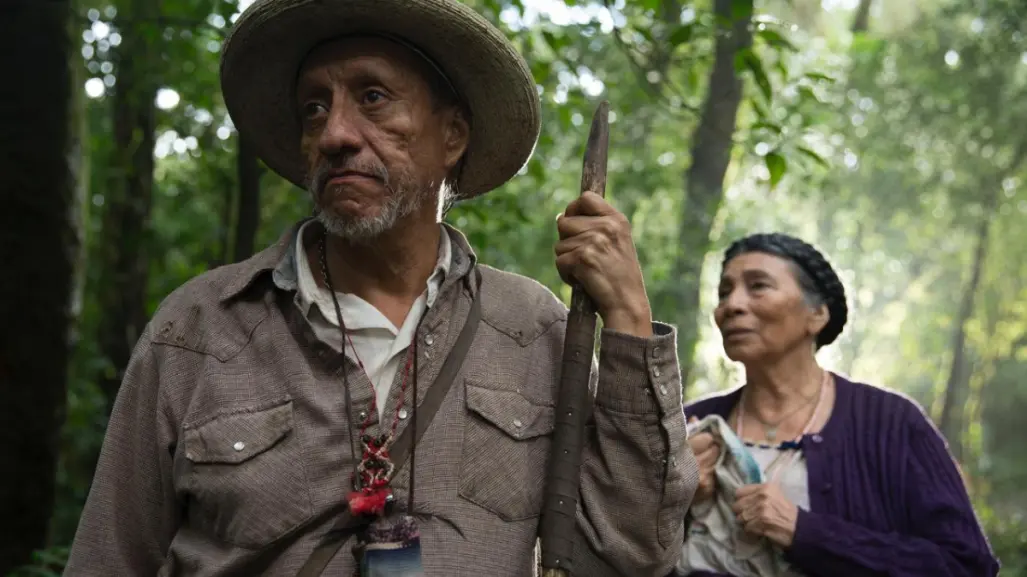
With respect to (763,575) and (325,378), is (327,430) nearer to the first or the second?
(325,378)

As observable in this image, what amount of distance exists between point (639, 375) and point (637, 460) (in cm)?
22

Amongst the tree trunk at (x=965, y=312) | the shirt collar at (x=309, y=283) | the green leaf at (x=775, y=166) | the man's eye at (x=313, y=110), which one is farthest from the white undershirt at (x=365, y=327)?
the tree trunk at (x=965, y=312)

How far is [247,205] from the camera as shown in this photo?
15.6ft

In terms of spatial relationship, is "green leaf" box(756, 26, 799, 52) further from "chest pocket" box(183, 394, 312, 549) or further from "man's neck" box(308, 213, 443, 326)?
"chest pocket" box(183, 394, 312, 549)

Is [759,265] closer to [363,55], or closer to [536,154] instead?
[363,55]

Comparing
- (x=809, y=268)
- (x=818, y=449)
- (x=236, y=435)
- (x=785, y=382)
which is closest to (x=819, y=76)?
(x=809, y=268)

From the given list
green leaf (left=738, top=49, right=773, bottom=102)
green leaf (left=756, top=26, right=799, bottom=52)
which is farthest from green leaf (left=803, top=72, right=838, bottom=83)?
green leaf (left=738, top=49, right=773, bottom=102)

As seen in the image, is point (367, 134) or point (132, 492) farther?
point (367, 134)

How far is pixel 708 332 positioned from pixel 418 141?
27.3 feet

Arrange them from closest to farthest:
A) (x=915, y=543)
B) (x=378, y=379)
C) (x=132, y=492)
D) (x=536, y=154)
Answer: (x=132, y=492)
(x=378, y=379)
(x=915, y=543)
(x=536, y=154)

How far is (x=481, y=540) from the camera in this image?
2.31 metres

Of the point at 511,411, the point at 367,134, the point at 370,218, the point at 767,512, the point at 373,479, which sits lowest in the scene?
the point at 767,512

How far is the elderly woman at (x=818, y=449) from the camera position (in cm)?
329

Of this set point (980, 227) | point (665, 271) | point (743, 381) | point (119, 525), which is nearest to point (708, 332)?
point (665, 271)
